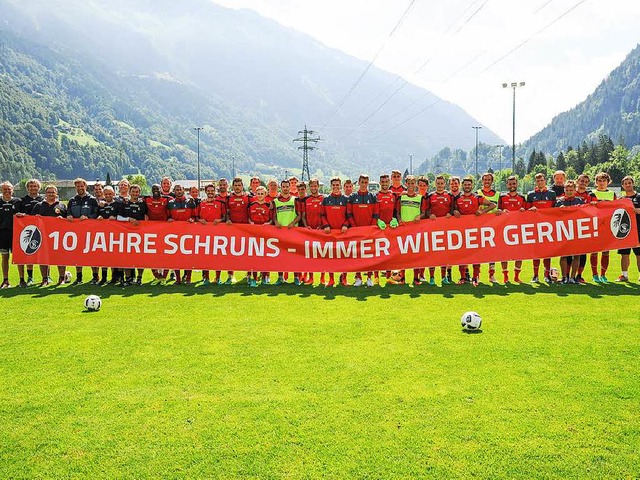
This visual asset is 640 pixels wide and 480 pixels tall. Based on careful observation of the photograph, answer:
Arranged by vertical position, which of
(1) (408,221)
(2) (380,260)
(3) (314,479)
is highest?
(1) (408,221)

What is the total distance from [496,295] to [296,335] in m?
4.32

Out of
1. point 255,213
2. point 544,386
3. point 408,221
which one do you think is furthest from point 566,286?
point 255,213

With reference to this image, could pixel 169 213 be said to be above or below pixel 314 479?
above

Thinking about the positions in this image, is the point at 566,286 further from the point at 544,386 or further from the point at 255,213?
the point at 255,213

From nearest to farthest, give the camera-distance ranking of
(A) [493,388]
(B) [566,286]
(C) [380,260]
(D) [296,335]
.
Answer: (A) [493,388]
(D) [296,335]
(B) [566,286]
(C) [380,260]

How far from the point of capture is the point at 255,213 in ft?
36.1

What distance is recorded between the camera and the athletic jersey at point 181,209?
11.1 m

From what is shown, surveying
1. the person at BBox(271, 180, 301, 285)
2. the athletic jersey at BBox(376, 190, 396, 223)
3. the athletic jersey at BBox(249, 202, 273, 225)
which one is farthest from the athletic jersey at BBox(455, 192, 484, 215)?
the athletic jersey at BBox(249, 202, 273, 225)

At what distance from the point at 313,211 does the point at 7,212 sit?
643 centimetres

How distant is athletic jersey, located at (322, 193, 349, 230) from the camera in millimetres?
10852

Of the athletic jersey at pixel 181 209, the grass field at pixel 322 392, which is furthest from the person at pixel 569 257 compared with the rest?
the athletic jersey at pixel 181 209

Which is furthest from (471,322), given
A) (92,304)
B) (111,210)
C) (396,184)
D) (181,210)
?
(111,210)

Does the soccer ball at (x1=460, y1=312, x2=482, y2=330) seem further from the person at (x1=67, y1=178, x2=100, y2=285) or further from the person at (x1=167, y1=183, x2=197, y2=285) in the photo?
the person at (x1=67, y1=178, x2=100, y2=285)

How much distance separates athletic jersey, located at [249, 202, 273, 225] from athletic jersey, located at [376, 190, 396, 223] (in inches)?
93.1
